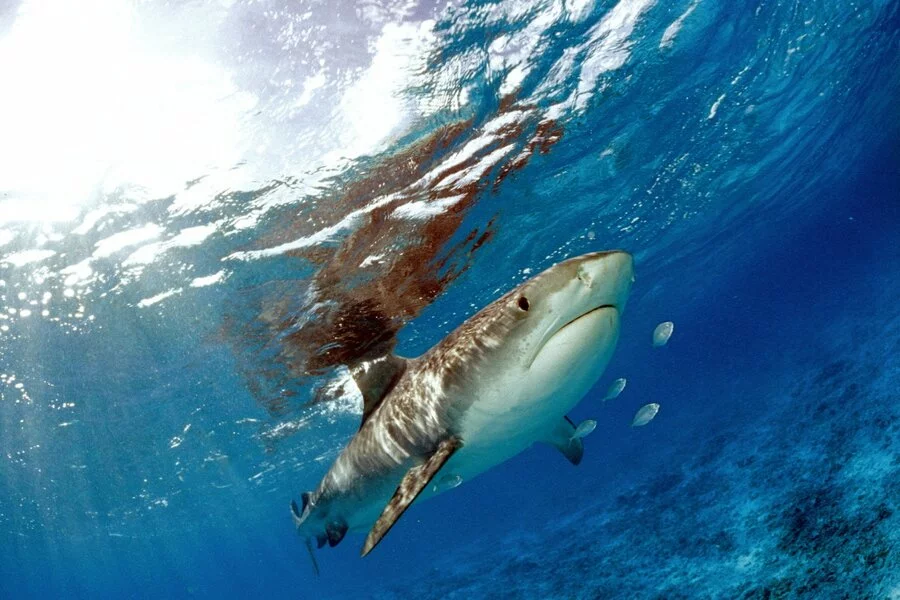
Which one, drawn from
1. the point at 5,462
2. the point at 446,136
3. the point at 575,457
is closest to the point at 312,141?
the point at 446,136

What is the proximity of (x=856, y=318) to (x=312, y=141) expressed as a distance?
119 feet

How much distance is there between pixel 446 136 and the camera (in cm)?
847

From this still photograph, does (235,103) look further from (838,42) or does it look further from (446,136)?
(838,42)

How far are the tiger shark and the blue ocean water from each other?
12.9 ft

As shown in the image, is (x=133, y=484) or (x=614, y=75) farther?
(x=133, y=484)

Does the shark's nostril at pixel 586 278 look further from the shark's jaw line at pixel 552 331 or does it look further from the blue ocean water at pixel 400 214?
the blue ocean water at pixel 400 214

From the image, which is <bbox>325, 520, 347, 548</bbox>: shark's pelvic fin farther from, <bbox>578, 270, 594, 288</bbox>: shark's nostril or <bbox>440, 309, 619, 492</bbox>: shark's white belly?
<bbox>578, 270, 594, 288</bbox>: shark's nostril

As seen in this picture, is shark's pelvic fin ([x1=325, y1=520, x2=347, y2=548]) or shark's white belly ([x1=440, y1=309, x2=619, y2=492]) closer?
shark's white belly ([x1=440, y1=309, x2=619, y2=492])

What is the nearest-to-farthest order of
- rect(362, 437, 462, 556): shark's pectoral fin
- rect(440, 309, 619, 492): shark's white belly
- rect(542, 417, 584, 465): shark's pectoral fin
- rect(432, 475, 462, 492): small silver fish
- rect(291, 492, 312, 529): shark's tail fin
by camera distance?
rect(440, 309, 619, 492): shark's white belly → rect(362, 437, 462, 556): shark's pectoral fin → rect(432, 475, 462, 492): small silver fish → rect(542, 417, 584, 465): shark's pectoral fin → rect(291, 492, 312, 529): shark's tail fin

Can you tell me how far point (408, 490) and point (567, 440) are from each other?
11.3 feet

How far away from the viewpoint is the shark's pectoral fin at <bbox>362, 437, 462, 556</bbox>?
3877 mm

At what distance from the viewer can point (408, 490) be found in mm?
4328

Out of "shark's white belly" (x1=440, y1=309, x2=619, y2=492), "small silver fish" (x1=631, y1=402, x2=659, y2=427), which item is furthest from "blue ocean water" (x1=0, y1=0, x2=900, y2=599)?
"shark's white belly" (x1=440, y1=309, x2=619, y2=492)

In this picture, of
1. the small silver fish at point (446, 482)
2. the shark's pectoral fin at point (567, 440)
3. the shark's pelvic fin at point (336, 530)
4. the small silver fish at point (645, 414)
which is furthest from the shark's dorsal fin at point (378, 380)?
the small silver fish at point (645, 414)
